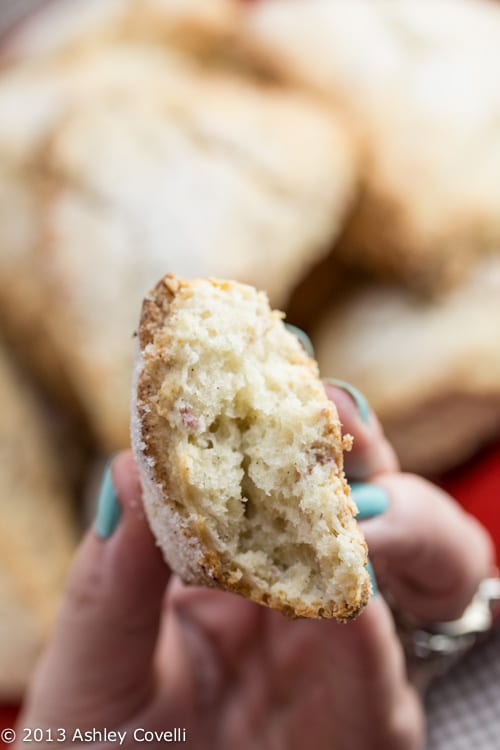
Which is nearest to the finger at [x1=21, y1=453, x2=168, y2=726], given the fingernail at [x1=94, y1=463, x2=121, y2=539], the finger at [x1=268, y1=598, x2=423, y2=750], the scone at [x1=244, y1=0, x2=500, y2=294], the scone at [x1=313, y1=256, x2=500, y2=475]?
the fingernail at [x1=94, y1=463, x2=121, y2=539]

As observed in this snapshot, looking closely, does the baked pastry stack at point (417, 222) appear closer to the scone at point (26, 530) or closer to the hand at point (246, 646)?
the hand at point (246, 646)

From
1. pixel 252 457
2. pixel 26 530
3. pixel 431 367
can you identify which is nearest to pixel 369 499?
pixel 252 457

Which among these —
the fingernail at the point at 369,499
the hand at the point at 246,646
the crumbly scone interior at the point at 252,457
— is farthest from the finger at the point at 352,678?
the crumbly scone interior at the point at 252,457

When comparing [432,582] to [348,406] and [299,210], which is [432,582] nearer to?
[348,406]

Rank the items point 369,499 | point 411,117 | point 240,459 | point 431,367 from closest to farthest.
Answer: point 240,459, point 369,499, point 431,367, point 411,117

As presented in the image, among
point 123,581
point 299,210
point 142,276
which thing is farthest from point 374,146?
point 123,581

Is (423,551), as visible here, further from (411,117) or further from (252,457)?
(411,117)
